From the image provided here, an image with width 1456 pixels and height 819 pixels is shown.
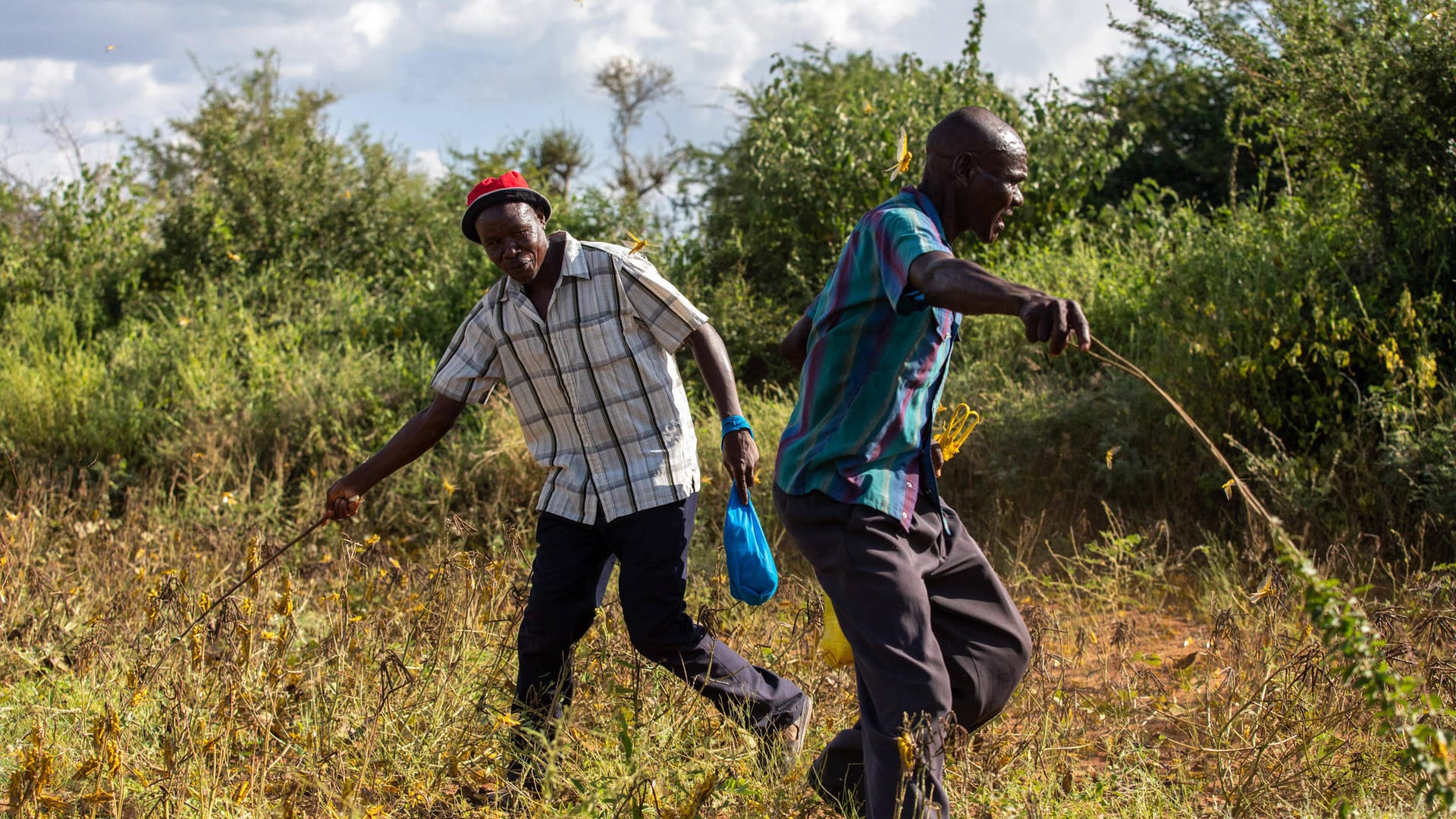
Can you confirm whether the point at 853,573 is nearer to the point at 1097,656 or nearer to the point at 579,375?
the point at 579,375

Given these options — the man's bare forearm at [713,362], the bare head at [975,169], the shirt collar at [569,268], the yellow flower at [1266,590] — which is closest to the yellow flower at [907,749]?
the bare head at [975,169]

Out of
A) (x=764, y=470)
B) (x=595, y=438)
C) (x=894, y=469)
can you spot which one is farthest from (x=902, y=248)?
(x=764, y=470)

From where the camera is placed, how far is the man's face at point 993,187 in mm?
2594

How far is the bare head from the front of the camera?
2590 mm

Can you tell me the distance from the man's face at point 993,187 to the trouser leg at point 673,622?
1.26 m

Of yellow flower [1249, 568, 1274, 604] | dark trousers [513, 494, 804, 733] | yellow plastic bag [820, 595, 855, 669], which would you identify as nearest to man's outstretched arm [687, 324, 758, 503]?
dark trousers [513, 494, 804, 733]

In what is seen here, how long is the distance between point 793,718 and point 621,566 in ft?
2.19

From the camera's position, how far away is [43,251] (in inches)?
398

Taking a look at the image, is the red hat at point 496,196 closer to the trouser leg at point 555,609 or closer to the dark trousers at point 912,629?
the trouser leg at point 555,609

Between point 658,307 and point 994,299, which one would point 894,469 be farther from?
point 658,307

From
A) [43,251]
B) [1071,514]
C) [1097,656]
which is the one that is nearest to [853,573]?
[1097,656]

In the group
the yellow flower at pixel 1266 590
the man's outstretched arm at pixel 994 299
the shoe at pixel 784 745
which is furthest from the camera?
the yellow flower at pixel 1266 590

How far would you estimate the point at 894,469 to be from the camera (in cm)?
265

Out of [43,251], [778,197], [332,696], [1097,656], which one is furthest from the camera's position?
[43,251]
